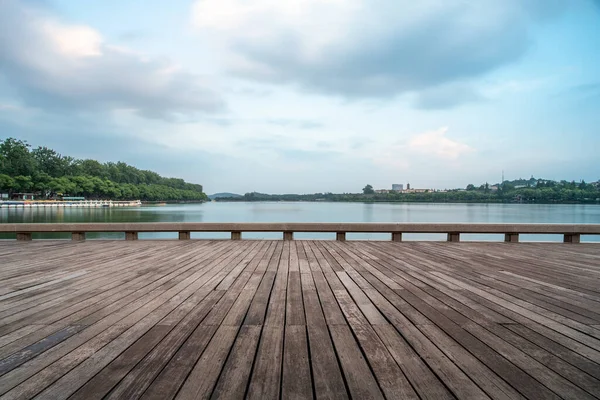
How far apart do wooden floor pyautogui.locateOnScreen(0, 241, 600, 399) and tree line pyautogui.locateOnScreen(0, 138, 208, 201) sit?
90899mm

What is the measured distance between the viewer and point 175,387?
1402 millimetres

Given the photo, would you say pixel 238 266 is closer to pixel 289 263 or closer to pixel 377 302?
pixel 289 263

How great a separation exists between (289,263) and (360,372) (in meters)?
2.97

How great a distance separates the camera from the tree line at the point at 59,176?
2899 inches

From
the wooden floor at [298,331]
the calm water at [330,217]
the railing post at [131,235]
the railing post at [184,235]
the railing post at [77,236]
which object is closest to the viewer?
the wooden floor at [298,331]

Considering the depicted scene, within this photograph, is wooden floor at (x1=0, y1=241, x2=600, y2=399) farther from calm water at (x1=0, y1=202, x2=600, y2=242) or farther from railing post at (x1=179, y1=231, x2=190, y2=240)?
calm water at (x1=0, y1=202, x2=600, y2=242)

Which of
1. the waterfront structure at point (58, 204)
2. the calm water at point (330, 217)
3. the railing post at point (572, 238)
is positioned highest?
the railing post at point (572, 238)

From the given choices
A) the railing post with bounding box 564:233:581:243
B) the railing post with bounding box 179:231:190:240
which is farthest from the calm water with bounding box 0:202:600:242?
the railing post with bounding box 179:231:190:240

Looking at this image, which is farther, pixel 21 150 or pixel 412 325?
pixel 21 150

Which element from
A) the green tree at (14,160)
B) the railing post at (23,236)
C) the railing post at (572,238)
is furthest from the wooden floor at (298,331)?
the green tree at (14,160)

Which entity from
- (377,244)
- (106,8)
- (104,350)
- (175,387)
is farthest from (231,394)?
(106,8)

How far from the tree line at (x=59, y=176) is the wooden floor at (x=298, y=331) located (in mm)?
90899

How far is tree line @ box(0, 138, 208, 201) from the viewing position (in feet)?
242

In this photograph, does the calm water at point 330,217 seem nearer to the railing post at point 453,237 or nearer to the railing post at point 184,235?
the railing post at point 453,237
